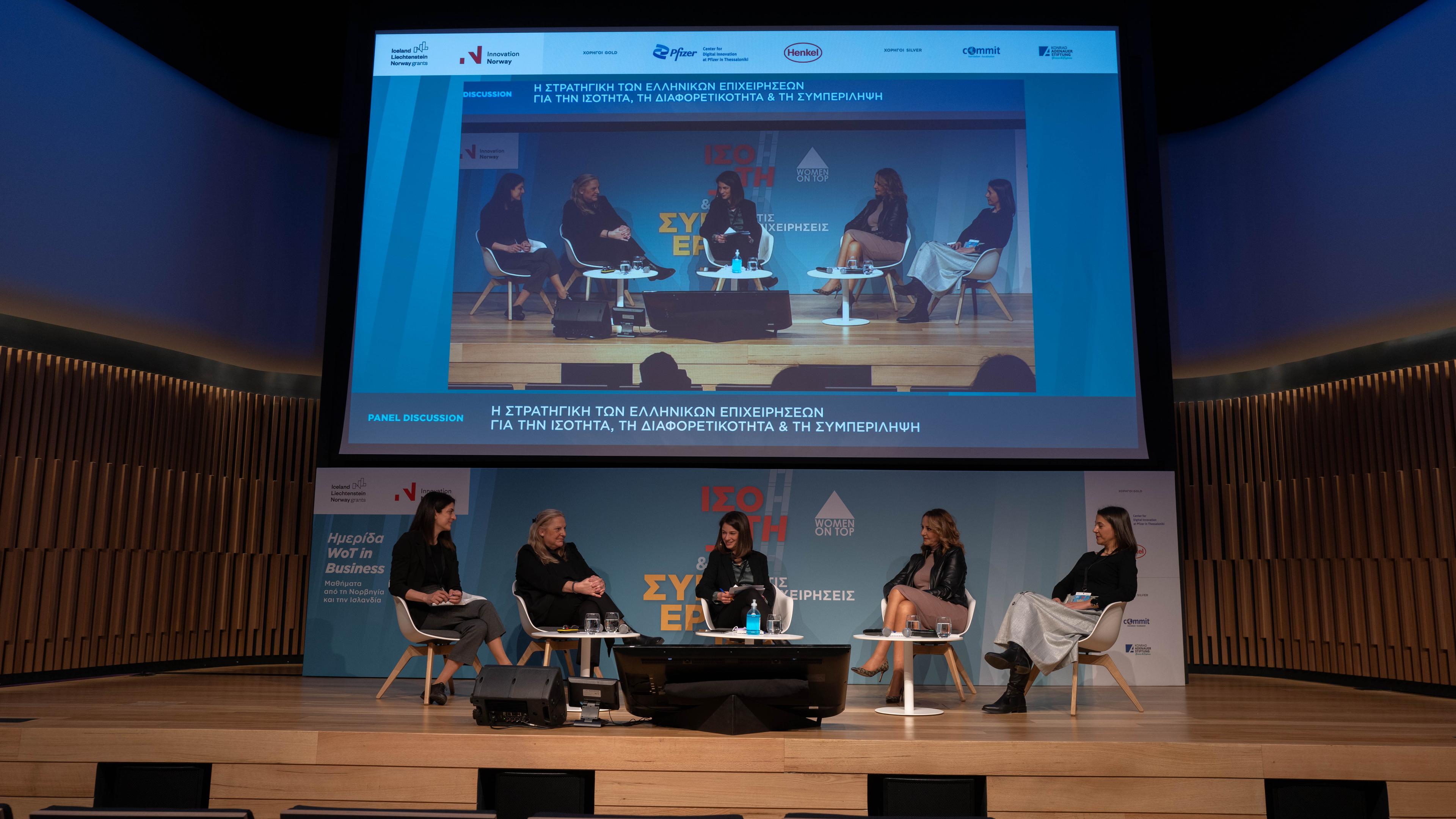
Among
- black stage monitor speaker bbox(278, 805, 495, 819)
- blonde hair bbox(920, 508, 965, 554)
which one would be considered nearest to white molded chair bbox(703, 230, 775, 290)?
blonde hair bbox(920, 508, 965, 554)

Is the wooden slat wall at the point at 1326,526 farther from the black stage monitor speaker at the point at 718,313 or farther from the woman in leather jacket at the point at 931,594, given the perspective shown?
the black stage monitor speaker at the point at 718,313

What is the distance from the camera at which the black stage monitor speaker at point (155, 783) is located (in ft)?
11.6

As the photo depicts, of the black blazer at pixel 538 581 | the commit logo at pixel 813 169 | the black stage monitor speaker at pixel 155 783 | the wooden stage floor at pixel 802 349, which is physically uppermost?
the commit logo at pixel 813 169

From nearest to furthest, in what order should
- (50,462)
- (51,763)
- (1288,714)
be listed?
(51,763) < (1288,714) < (50,462)

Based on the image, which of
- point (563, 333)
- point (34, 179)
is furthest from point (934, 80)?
point (34, 179)

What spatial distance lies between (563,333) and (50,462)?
330 centimetres

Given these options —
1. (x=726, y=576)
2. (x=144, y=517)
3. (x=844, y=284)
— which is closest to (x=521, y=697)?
(x=726, y=576)

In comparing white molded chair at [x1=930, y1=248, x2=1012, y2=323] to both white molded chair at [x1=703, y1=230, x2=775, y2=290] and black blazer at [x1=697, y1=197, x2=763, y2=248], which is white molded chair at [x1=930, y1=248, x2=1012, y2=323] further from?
black blazer at [x1=697, y1=197, x2=763, y2=248]

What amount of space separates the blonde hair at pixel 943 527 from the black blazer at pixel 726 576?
102 cm

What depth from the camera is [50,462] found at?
6.01 m

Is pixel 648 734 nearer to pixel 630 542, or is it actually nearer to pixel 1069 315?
pixel 630 542

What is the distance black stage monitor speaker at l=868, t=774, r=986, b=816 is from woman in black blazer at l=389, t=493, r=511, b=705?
96.7 inches

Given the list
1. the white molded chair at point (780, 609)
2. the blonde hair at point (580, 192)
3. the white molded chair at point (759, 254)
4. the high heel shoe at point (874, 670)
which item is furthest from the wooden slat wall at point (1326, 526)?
the blonde hair at point (580, 192)

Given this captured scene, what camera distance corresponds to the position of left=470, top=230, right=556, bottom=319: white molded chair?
6230mm
